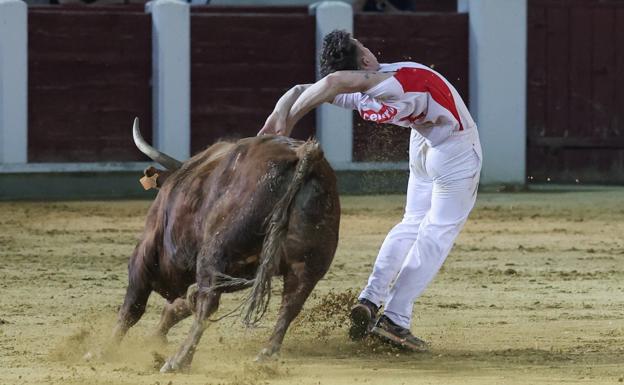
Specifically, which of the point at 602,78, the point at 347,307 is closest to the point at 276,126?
the point at 347,307

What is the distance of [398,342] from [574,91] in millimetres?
8088

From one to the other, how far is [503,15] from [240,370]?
822 centimetres

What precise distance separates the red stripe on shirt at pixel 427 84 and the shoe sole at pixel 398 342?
75 cm

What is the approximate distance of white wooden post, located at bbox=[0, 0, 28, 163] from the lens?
11039mm

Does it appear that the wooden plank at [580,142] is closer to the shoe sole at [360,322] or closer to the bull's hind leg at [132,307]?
the shoe sole at [360,322]

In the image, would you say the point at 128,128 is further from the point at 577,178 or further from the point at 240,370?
the point at 240,370

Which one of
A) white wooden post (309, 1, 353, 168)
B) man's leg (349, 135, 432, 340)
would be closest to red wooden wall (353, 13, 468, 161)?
white wooden post (309, 1, 353, 168)

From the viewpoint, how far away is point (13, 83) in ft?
36.3

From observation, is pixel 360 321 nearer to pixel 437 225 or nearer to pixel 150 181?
pixel 437 225

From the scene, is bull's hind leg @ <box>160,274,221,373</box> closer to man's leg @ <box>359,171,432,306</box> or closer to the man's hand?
the man's hand

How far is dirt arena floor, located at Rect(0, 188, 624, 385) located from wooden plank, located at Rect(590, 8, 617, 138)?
2797 millimetres

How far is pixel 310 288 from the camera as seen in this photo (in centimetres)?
444

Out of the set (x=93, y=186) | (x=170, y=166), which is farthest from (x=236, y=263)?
(x=93, y=186)

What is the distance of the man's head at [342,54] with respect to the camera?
14.9ft
